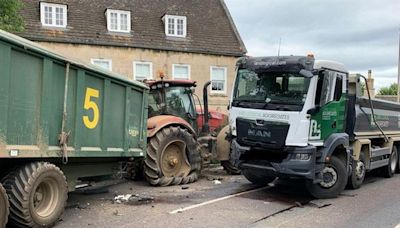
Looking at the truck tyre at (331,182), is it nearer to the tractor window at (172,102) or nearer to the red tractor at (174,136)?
the red tractor at (174,136)

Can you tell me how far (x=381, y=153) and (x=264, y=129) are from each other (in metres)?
4.34

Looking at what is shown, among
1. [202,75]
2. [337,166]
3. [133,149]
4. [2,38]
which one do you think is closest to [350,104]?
[337,166]

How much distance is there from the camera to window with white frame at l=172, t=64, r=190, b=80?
26.2 m

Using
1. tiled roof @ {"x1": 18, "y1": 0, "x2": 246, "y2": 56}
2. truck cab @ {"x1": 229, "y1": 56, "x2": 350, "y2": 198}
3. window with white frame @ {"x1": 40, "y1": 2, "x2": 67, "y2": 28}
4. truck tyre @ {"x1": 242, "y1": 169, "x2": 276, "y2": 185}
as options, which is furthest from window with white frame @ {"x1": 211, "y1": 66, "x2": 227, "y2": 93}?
truck cab @ {"x1": 229, "y1": 56, "x2": 350, "y2": 198}

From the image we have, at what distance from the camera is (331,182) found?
960 cm

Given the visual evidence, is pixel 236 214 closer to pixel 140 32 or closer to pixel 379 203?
pixel 379 203

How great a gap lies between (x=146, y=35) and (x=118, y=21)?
1.62m

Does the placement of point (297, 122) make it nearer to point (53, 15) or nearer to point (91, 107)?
point (91, 107)

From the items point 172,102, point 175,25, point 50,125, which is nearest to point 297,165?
point 172,102

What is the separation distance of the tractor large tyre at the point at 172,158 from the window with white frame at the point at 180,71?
15.6 metres

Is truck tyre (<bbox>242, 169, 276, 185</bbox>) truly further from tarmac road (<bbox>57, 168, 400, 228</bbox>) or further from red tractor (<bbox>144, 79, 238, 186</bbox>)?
red tractor (<bbox>144, 79, 238, 186</bbox>)

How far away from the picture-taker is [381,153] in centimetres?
1197

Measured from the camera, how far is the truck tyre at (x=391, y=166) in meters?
12.9

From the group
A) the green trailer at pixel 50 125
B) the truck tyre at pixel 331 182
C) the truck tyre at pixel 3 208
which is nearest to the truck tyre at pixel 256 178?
the truck tyre at pixel 331 182
